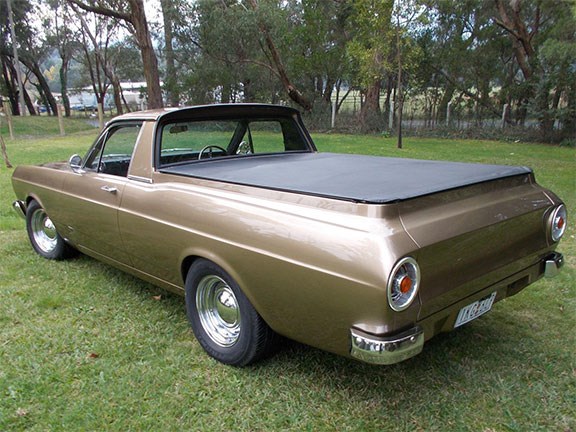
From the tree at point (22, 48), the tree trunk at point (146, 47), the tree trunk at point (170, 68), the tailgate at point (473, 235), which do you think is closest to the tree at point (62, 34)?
the tree at point (22, 48)

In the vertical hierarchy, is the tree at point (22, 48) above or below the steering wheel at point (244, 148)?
above

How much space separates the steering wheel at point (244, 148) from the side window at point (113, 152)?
917 millimetres

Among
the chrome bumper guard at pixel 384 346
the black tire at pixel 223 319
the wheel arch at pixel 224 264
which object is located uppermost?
the wheel arch at pixel 224 264

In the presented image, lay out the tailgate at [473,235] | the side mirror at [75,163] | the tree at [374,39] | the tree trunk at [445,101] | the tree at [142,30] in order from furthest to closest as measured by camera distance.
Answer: the tree trunk at [445,101] → the tree at [142,30] → the tree at [374,39] → the side mirror at [75,163] → the tailgate at [473,235]

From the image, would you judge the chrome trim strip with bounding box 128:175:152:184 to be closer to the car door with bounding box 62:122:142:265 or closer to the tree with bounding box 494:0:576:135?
the car door with bounding box 62:122:142:265

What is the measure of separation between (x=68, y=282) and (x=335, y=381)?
108 inches

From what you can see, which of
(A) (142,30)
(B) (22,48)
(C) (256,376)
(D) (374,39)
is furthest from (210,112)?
(B) (22,48)

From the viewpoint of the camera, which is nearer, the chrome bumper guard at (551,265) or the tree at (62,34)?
the chrome bumper guard at (551,265)

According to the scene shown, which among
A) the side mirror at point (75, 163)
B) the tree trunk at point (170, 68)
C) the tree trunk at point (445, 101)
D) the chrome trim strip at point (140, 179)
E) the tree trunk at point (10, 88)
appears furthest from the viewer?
the tree trunk at point (10, 88)

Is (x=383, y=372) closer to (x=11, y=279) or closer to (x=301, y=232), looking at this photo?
(x=301, y=232)

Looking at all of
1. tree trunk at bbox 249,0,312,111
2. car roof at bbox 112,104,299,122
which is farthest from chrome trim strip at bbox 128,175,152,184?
tree trunk at bbox 249,0,312,111

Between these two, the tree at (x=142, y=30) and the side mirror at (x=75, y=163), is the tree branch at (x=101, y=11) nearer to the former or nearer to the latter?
the tree at (x=142, y=30)

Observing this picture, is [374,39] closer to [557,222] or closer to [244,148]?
[244,148]

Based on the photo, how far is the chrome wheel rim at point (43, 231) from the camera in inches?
190
